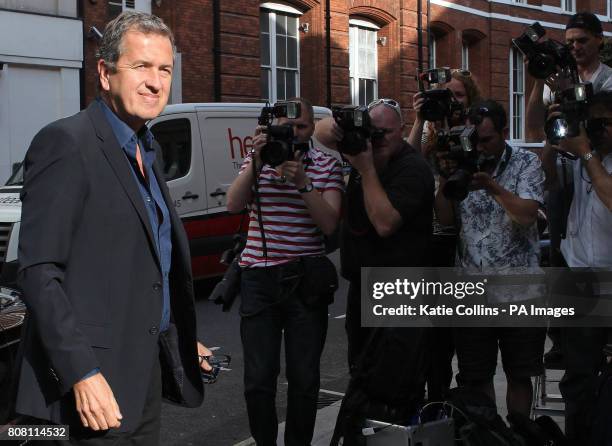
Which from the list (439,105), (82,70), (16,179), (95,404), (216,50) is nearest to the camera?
(95,404)

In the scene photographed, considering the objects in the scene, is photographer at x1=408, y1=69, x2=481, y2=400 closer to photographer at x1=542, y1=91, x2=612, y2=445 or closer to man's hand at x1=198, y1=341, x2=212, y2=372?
photographer at x1=542, y1=91, x2=612, y2=445

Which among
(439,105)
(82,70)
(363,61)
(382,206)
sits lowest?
(382,206)

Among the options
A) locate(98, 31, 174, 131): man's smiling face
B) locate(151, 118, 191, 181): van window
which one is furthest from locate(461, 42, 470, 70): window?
locate(98, 31, 174, 131): man's smiling face

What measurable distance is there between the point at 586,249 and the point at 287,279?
1.41 metres

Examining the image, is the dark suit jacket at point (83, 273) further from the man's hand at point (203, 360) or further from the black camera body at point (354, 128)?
the black camera body at point (354, 128)

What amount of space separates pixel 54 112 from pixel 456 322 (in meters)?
13.4

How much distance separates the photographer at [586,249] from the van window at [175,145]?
653 centimetres

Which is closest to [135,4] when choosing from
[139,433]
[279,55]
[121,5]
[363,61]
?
[121,5]

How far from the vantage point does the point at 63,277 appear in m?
2.48

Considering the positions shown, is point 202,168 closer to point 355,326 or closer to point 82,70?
point 355,326

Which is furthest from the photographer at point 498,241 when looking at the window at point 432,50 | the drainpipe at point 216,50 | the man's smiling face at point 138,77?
the window at point 432,50

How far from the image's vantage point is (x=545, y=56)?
4.29 metres

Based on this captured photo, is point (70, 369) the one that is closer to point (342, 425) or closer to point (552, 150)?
point (342, 425)

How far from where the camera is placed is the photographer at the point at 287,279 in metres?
4.34
